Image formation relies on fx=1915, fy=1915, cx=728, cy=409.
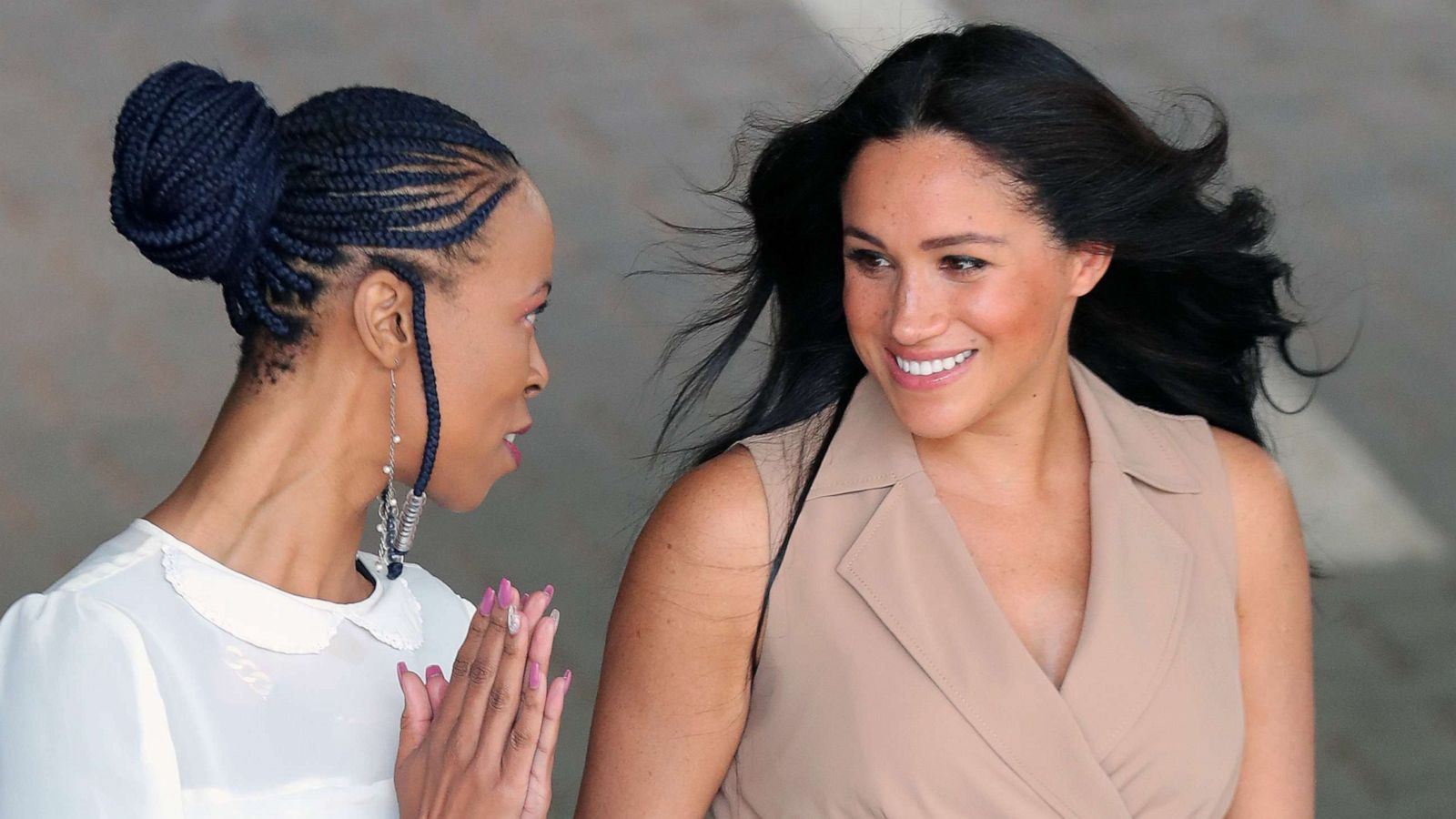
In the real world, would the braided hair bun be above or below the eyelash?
above

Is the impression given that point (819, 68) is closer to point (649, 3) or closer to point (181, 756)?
point (649, 3)

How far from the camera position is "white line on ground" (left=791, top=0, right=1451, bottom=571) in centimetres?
443

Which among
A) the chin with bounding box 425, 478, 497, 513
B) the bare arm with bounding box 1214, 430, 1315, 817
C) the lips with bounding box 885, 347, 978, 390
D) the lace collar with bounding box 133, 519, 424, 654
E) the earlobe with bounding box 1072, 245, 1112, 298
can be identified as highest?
the earlobe with bounding box 1072, 245, 1112, 298

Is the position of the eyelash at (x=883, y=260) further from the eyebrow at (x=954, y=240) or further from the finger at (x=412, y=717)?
the finger at (x=412, y=717)

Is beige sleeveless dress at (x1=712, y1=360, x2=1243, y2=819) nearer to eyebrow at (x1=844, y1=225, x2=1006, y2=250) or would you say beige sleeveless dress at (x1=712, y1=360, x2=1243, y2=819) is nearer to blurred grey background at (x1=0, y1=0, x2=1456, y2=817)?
eyebrow at (x1=844, y1=225, x2=1006, y2=250)

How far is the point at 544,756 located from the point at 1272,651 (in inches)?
40.7

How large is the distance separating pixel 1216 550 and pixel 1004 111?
2.09ft

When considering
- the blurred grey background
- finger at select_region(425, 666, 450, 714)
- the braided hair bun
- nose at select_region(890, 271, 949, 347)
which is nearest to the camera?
the braided hair bun

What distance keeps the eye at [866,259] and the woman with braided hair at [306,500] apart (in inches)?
15.3

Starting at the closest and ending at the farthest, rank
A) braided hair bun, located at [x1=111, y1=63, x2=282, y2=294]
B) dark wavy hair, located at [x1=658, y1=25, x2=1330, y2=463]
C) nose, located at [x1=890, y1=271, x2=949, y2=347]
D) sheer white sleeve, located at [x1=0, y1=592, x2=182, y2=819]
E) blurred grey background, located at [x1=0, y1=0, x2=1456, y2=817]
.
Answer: sheer white sleeve, located at [x1=0, y1=592, x2=182, y2=819] → braided hair bun, located at [x1=111, y1=63, x2=282, y2=294] → nose, located at [x1=890, y1=271, x2=949, y2=347] → dark wavy hair, located at [x1=658, y1=25, x2=1330, y2=463] → blurred grey background, located at [x1=0, y1=0, x2=1456, y2=817]

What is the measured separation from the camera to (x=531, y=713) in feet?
6.18

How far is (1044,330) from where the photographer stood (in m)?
2.31

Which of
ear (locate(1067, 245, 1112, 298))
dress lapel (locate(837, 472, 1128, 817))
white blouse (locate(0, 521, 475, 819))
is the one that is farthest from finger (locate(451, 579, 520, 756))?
ear (locate(1067, 245, 1112, 298))

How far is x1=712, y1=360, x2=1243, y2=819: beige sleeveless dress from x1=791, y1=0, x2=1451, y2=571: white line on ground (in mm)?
2104
